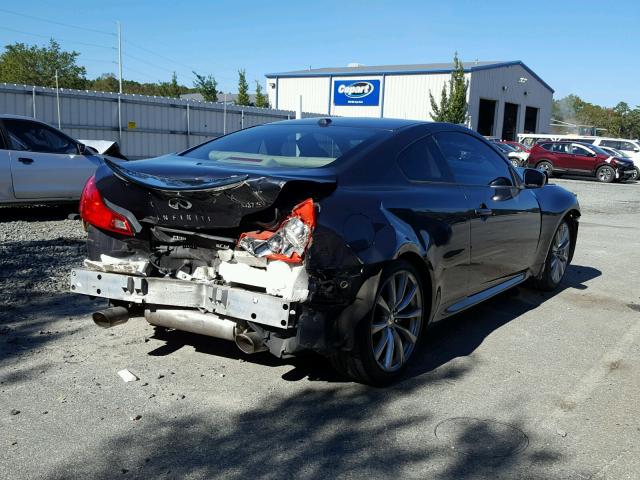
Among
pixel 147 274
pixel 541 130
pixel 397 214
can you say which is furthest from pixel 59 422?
pixel 541 130

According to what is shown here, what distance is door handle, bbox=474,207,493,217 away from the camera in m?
4.88

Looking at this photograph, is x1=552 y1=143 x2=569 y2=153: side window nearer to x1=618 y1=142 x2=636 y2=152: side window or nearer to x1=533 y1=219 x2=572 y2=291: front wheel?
x1=618 y1=142 x2=636 y2=152: side window

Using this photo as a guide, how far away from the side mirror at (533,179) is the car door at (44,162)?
676 centimetres

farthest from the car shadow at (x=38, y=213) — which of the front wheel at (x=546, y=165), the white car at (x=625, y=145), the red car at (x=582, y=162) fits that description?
the white car at (x=625, y=145)

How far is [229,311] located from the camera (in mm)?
3572

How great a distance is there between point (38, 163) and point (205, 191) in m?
6.88

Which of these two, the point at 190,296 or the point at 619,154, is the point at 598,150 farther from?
the point at 190,296

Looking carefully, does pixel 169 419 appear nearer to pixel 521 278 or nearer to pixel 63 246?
pixel 521 278

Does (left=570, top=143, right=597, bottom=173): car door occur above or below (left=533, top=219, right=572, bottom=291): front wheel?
above

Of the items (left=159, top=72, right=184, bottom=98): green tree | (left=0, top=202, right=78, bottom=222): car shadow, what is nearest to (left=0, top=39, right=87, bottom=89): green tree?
(left=159, top=72, right=184, bottom=98): green tree

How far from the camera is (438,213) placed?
438 cm

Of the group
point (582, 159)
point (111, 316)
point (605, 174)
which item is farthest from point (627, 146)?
point (111, 316)

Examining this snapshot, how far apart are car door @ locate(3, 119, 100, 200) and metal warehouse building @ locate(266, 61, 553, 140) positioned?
3468 cm

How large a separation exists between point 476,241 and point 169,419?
2.60 metres
